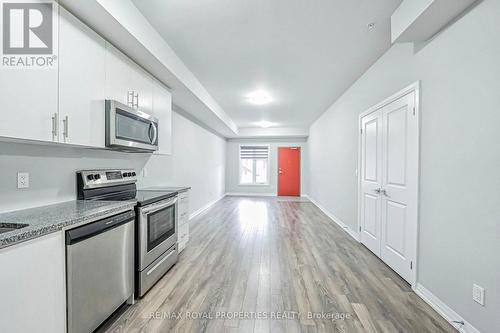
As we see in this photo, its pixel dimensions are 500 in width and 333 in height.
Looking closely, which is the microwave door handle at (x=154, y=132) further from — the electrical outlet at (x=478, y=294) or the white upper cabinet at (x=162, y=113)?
the electrical outlet at (x=478, y=294)

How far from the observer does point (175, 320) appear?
1.81 m

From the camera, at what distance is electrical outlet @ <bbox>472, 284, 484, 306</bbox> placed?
5.14ft

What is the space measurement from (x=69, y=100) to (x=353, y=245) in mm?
3950

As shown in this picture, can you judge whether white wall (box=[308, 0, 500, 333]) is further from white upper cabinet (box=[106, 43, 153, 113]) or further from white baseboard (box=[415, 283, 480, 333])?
white upper cabinet (box=[106, 43, 153, 113])

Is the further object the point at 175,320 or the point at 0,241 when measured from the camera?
the point at 175,320

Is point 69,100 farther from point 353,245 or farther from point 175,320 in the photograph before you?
point 353,245

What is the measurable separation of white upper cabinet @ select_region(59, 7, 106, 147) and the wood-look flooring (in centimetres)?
→ 156

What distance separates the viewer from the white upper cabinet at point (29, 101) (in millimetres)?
1286

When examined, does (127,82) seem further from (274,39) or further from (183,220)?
(183,220)

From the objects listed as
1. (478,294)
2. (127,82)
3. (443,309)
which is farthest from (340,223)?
(127,82)

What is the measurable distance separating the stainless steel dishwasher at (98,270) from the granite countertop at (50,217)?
0.06m

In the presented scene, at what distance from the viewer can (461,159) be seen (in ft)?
5.77

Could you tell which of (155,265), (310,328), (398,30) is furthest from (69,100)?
(398,30)

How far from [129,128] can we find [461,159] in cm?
301
